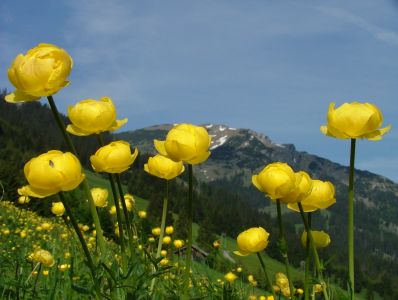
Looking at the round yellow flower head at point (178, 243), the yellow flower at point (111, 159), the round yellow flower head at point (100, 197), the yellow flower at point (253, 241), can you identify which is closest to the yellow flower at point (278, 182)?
the yellow flower at point (253, 241)

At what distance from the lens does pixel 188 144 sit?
7.16 ft

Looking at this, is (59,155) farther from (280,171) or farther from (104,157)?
(280,171)

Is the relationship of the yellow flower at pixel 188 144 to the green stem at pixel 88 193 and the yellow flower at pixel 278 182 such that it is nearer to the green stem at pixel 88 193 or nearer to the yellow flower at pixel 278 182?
the yellow flower at pixel 278 182

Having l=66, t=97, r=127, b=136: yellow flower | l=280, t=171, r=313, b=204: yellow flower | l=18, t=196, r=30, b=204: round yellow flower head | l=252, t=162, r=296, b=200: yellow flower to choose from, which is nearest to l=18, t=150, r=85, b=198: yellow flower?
l=66, t=97, r=127, b=136: yellow flower

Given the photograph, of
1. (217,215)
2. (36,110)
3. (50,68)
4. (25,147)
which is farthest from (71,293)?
(36,110)

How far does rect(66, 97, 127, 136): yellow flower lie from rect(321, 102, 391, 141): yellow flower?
3.40 feet

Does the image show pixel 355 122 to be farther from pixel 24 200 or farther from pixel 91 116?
pixel 24 200

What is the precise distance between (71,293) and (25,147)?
115 metres

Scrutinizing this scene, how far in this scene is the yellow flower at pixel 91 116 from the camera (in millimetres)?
2254

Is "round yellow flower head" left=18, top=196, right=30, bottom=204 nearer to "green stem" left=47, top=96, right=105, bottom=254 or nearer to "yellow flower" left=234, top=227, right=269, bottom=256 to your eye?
"yellow flower" left=234, top=227, right=269, bottom=256

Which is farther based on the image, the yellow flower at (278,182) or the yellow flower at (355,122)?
the yellow flower at (355,122)

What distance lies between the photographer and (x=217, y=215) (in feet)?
430

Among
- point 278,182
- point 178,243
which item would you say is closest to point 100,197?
point 278,182

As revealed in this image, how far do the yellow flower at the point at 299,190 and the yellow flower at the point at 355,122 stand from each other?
0.25m
